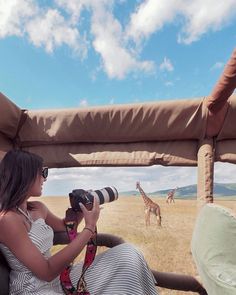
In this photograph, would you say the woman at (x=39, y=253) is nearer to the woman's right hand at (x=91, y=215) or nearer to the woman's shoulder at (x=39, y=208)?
the woman's right hand at (x=91, y=215)

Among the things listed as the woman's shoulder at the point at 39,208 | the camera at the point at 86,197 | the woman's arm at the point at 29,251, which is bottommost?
the woman's arm at the point at 29,251

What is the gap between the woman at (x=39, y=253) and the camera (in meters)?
1.21

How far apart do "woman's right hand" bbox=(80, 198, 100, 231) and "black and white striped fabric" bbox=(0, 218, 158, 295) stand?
143 millimetres

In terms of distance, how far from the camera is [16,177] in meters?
1.32

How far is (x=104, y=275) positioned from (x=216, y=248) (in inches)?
23.4

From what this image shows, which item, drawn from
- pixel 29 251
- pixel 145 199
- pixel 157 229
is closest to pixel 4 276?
pixel 29 251

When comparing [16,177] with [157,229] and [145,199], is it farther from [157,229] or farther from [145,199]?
[145,199]

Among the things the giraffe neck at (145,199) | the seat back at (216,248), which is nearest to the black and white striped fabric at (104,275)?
the seat back at (216,248)

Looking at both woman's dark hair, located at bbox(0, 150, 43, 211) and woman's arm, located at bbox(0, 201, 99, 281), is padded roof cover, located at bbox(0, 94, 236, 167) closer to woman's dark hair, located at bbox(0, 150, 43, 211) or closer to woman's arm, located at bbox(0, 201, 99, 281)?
woman's dark hair, located at bbox(0, 150, 43, 211)

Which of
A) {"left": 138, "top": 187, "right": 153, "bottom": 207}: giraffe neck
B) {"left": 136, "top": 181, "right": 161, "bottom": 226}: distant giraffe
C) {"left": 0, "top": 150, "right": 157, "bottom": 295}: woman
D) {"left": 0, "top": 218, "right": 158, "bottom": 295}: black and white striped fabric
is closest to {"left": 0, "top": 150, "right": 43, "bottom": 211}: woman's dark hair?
{"left": 0, "top": 150, "right": 157, "bottom": 295}: woman

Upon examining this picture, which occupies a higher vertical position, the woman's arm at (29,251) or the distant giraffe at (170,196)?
the distant giraffe at (170,196)

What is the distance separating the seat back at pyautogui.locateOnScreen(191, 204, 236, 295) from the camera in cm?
75

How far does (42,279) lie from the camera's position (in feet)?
4.04

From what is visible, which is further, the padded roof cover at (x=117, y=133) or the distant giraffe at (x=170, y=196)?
the distant giraffe at (x=170, y=196)
